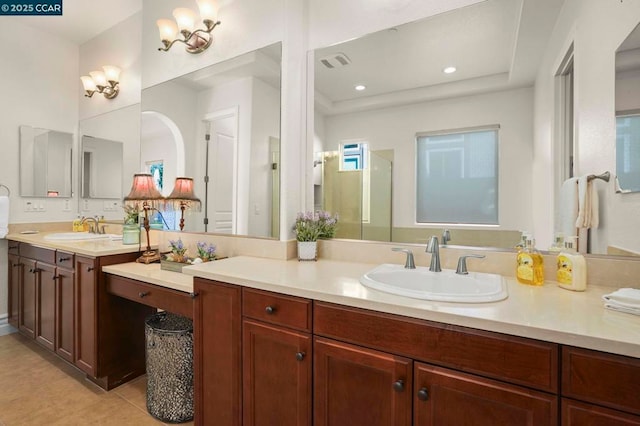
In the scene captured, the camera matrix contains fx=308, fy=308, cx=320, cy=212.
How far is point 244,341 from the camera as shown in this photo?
4.36 ft

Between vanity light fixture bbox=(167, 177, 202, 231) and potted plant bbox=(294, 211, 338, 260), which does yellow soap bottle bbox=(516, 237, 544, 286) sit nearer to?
potted plant bbox=(294, 211, 338, 260)

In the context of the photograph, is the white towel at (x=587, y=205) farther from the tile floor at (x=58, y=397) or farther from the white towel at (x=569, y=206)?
the tile floor at (x=58, y=397)

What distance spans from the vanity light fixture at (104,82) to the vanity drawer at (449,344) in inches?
123

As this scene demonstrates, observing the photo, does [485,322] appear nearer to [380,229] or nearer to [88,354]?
[380,229]

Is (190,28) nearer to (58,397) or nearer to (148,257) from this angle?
(148,257)

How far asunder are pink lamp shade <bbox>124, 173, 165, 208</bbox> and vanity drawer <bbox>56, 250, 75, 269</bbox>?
530 mm

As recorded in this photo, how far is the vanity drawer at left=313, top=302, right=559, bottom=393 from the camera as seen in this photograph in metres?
0.82

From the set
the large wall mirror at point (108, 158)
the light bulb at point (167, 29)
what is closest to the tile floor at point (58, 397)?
the large wall mirror at point (108, 158)

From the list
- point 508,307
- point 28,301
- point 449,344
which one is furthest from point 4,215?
point 508,307

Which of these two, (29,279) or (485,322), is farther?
(29,279)

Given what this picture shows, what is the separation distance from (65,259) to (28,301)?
91cm

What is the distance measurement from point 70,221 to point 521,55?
419cm

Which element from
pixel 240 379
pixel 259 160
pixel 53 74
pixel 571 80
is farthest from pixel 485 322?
pixel 53 74

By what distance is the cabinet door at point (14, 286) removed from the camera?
272 cm
